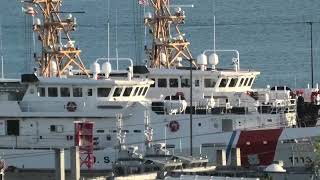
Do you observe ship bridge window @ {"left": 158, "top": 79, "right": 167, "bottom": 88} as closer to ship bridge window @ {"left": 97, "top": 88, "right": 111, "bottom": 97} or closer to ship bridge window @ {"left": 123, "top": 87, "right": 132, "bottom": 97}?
ship bridge window @ {"left": 123, "top": 87, "right": 132, "bottom": 97}

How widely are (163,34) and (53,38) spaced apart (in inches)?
185

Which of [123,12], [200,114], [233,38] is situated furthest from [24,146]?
[123,12]

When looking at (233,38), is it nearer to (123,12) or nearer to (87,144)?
(123,12)

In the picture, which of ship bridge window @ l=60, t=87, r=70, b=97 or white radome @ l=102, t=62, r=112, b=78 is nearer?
ship bridge window @ l=60, t=87, r=70, b=97

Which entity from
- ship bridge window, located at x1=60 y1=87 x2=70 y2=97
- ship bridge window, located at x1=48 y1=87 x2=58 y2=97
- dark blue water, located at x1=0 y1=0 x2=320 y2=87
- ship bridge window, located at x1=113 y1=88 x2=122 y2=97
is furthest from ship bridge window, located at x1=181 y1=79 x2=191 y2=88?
dark blue water, located at x1=0 y1=0 x2=320 y2=87

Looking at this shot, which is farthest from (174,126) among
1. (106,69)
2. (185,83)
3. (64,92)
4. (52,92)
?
(52,92)

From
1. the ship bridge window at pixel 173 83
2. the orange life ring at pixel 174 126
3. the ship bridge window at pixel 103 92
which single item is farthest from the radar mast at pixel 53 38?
the orange life ring at pixel 174 126

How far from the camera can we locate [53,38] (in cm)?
6706

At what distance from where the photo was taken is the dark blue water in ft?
366

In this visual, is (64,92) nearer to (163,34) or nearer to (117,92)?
(117,92)

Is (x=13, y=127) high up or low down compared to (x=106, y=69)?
down

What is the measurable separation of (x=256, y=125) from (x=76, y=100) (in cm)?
664

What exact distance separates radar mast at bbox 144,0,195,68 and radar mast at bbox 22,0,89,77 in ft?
11.6

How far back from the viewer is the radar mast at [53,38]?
66.8m
